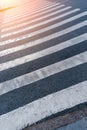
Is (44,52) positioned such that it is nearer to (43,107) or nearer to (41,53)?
(41,53)

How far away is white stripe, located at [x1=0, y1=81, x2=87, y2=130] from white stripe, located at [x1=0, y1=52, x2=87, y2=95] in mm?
852

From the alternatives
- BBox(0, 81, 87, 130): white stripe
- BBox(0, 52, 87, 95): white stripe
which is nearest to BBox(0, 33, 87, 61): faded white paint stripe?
BBox(0, 52, 87, 95): white stripe

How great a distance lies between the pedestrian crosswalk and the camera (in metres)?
4.38

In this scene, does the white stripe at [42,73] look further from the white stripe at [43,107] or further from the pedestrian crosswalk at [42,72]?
the white stripe at [43,107]

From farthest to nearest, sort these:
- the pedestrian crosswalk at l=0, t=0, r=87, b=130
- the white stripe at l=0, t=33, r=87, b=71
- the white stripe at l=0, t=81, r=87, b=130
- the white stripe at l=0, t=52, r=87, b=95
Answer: the white stripe at l=0, t=33, r=87, b=71 → the white stripe at l=0, t=52, r=87, b=95 → the pedestrian crosswalk at l=0, t=0, r=87, b=130 → the white stripe at l=0, t=81, r=87, b=130

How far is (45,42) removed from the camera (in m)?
7.76

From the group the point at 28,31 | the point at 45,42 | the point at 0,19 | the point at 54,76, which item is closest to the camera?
the point at 54,76

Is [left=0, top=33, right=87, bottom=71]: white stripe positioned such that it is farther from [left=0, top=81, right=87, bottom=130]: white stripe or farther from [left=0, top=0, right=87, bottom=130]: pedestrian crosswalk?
[left=0, top=81, right=87, bottom=130]: white stripe

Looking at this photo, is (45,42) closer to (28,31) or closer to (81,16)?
(28,31)

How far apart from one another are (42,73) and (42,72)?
0.05 metres

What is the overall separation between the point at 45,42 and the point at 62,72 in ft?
7.91

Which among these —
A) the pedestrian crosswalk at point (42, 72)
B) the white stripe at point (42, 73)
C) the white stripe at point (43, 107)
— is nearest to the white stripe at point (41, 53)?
the pedestrian crosswalk at point (42, 72)

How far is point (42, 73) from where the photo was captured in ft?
18.7

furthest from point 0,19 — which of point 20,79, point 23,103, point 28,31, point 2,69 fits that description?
point 23,103
